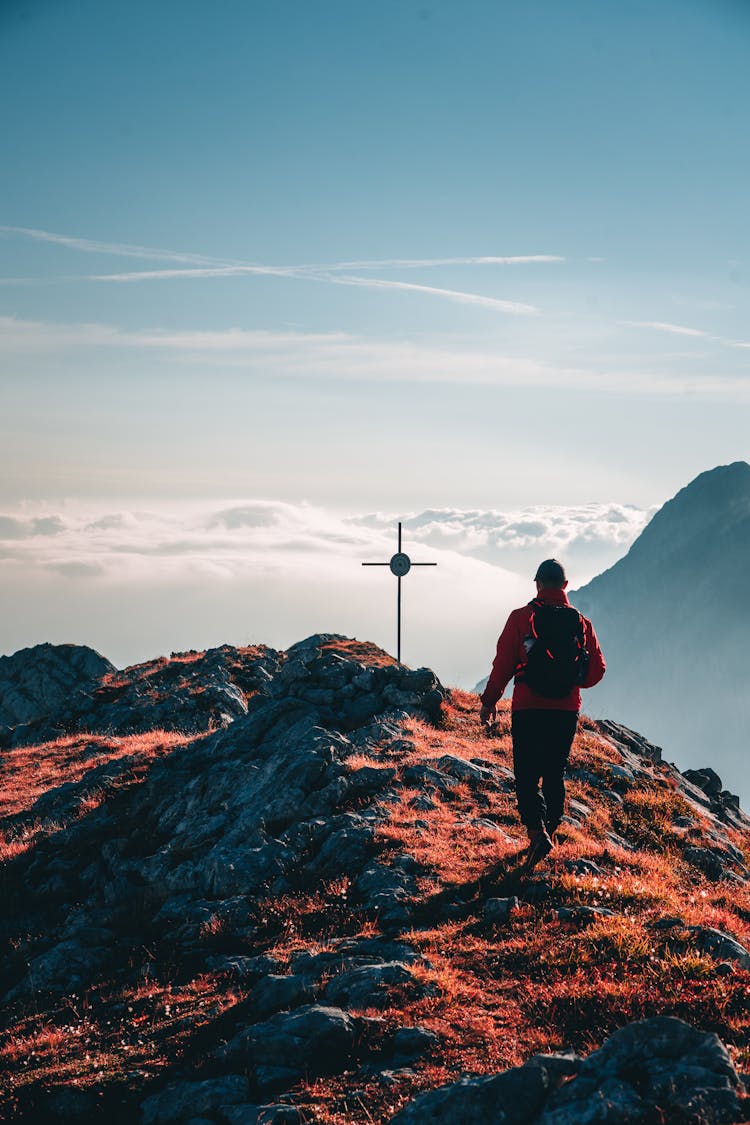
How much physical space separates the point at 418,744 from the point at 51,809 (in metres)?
9.62

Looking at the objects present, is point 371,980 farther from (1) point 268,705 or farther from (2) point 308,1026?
(1) point 268,705

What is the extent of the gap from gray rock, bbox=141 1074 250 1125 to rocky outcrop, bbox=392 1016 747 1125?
2.01 meters

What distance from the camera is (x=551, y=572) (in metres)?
12.7

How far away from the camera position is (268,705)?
2288cm

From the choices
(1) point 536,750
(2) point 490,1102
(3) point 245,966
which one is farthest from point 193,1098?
(1) point 536,750

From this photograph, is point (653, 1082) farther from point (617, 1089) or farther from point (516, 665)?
point (516, 665)

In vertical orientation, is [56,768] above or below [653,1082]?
below

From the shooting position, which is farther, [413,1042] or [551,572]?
[551,572]

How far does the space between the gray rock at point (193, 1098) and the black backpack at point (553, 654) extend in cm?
649

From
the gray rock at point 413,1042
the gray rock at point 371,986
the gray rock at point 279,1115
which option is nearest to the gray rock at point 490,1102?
the gray rock at point 279,1115

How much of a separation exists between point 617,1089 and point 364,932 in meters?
5.82

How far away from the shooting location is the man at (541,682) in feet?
40.6

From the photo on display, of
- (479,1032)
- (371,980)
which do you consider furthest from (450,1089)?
(371,980)

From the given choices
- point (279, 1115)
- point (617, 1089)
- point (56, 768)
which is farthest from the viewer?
point (56, 768)
